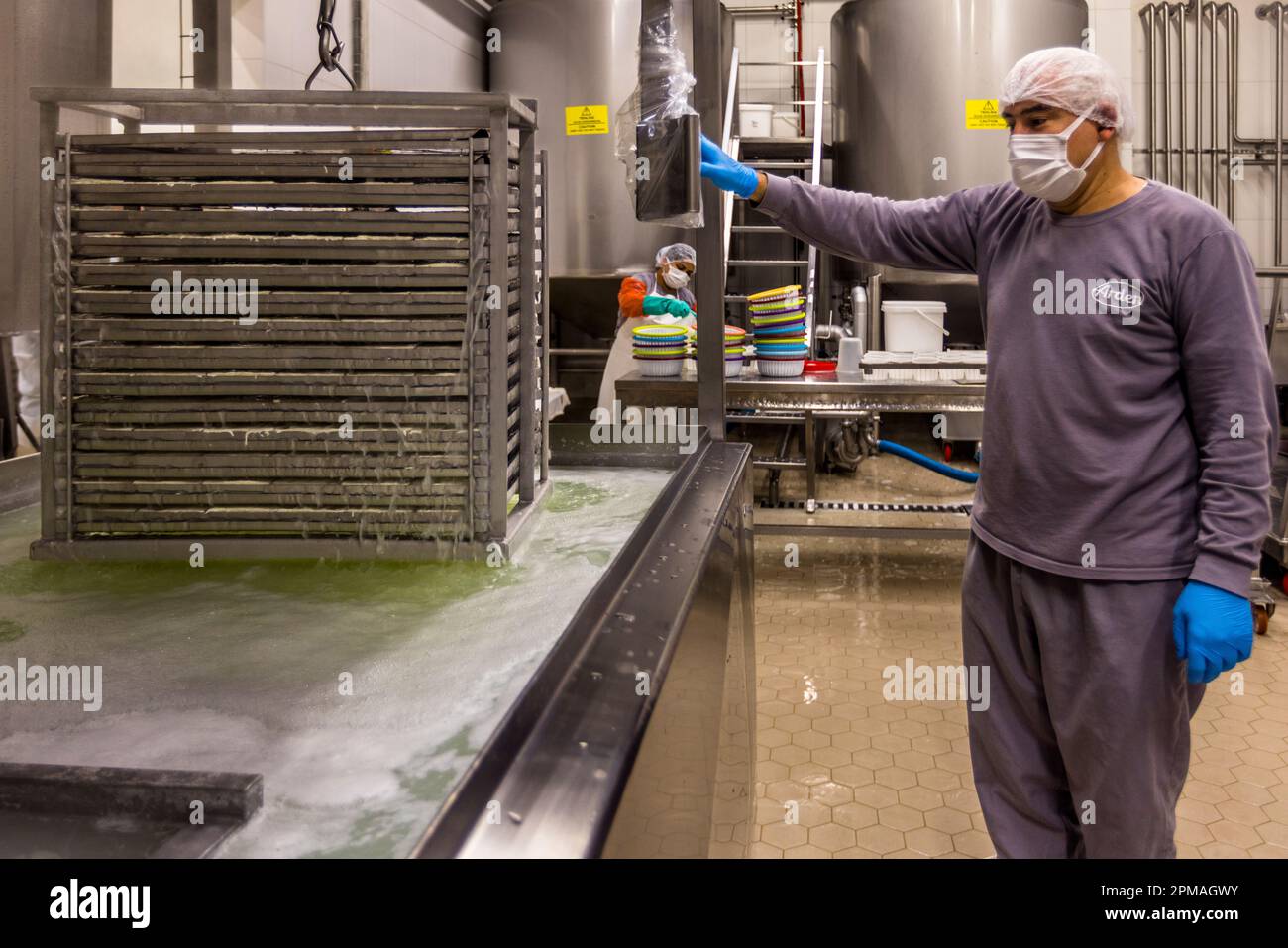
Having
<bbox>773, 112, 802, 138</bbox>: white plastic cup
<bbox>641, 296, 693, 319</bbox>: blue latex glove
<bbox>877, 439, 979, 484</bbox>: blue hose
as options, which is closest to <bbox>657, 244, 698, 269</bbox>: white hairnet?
<bbox>641, 296, 693, 319</bbox>: blue latex glove

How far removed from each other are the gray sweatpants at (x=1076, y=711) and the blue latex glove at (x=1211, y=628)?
57 millimetres

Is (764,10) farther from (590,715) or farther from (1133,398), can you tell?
(590,715)

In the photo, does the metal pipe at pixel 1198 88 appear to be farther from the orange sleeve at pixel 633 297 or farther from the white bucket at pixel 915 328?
the orange sleeve at pixel 633 297

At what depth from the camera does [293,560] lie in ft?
4.15

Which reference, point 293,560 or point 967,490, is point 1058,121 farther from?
point 967,490

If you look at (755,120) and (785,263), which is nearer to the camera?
(785,263)

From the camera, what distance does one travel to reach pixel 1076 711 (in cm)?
155

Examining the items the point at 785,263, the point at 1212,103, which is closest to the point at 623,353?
the point at 785,263

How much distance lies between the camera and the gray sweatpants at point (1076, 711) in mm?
1512

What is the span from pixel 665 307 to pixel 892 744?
214 centimetres

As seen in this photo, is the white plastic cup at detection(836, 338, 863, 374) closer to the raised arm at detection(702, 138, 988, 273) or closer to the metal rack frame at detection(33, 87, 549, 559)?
the raised arm at detection(702, 138, 988, 273)

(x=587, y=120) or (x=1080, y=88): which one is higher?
(x=587, y=120)
